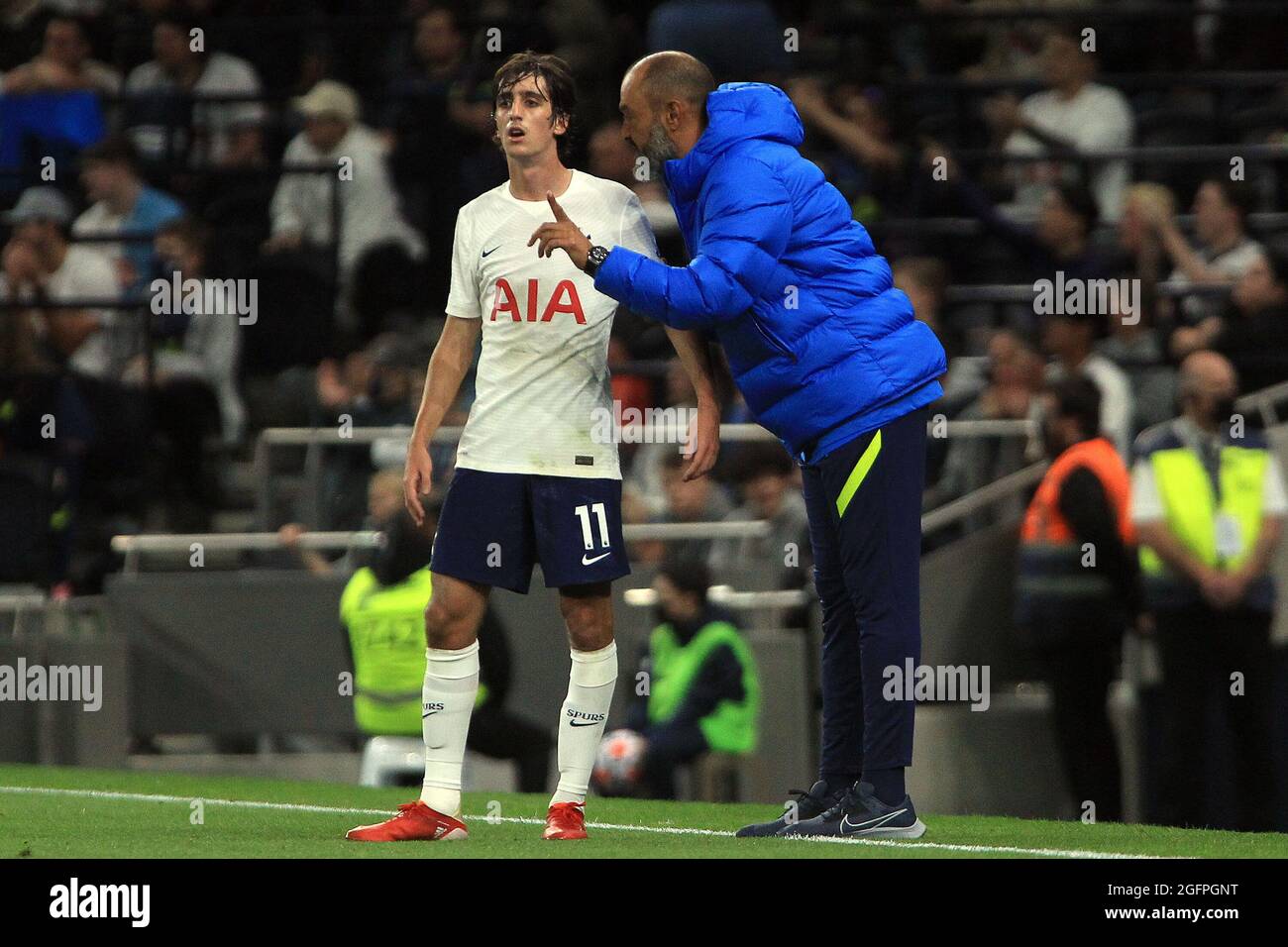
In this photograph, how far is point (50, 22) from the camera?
1409 cm

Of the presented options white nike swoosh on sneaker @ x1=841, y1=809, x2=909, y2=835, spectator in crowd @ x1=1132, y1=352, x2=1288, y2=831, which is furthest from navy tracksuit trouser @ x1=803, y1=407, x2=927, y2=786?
spectator in crowd @ x1=1132, y1=352, x2=1288, y2=831

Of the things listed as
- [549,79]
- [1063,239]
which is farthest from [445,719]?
[1063,239]

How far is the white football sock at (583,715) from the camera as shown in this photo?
638cm

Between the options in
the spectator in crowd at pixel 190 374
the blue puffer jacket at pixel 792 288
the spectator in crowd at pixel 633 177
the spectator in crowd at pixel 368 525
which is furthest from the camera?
the spectator in crowd at pixel 190 374

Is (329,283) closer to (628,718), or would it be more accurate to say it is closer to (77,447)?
(77,447)

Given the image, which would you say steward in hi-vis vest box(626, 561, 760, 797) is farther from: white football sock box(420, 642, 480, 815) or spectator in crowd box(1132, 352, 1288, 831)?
white football sock box(420, 642, 480, 815)

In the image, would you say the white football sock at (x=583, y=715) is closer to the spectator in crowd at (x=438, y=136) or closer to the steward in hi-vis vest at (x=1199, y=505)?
the steward in hi-vis vest at (x=1199, y=505)

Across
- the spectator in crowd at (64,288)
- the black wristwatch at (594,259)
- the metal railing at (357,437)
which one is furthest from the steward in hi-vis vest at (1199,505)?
the spectator in crowd at (64,288)

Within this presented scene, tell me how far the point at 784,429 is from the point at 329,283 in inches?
263

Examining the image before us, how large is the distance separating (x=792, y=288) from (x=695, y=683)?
13.9 ft

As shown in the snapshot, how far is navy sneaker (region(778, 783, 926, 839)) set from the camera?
6.24 metres

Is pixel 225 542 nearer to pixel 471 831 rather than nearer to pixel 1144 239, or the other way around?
pixel 1144 239

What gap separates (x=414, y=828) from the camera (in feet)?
20.4

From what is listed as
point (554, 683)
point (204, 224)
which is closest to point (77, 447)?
point (204, 224)
